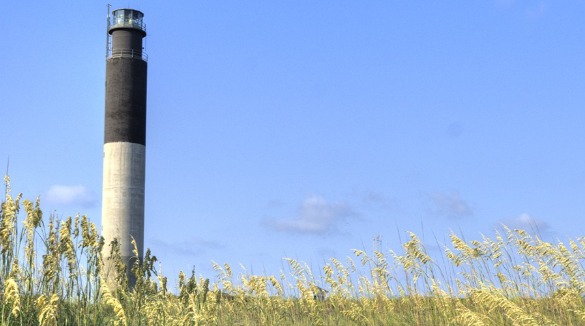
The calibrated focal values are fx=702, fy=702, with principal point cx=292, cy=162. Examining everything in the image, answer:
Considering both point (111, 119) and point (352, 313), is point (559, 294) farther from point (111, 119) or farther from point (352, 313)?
point (111, 119)

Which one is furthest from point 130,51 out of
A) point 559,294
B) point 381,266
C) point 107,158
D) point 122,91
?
point 559,294

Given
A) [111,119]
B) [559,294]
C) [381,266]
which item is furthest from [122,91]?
[559,294]

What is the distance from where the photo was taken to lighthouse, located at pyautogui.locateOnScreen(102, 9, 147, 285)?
22844 millimetres

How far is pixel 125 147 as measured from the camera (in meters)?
23.3

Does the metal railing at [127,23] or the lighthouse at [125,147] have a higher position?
the metal railing at [127,23]

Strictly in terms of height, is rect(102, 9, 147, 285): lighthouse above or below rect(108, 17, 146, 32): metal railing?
below

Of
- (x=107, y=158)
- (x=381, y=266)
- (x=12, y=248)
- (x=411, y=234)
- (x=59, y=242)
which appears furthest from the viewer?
(x=107, y=158)

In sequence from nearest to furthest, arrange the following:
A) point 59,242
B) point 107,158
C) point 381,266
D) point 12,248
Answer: point 59,242 < point 12,248 < point 381,266 < point 107,158

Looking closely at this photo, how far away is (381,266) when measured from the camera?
29.9ft

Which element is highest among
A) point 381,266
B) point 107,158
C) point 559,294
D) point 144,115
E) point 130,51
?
point 130,51

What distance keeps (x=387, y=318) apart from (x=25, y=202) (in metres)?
4.97

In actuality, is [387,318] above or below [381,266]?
below

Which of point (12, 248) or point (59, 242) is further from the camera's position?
point (12, 248)

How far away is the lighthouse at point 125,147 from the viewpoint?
22.8 meters
